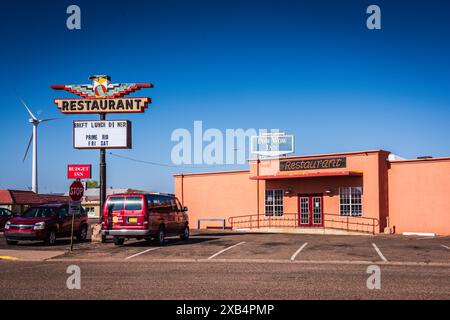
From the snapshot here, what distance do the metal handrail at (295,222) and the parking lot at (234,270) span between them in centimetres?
935

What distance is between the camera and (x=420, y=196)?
3112cm

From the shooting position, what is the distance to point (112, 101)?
2577cm

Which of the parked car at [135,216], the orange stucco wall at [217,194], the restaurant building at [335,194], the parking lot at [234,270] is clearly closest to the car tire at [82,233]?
the parking lot at [234,270]

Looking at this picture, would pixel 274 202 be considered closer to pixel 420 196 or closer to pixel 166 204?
pixel 420 196

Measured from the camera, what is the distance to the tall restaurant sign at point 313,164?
33.7 m

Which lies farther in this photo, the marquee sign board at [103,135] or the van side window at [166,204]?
the marquee sign board at [103,135]

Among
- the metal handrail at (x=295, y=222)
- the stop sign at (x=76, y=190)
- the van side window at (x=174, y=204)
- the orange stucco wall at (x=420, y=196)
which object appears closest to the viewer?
the stop sign at (x=76, y=190)

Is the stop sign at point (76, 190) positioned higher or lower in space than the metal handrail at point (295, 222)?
higher

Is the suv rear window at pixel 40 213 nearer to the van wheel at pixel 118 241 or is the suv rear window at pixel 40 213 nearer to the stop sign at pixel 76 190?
the van wheel at pixel 118 241

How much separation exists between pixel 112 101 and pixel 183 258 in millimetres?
10464

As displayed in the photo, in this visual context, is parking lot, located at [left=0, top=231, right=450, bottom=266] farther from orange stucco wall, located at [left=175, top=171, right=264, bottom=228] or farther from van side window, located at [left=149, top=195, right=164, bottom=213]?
orange stucco wall, located at [left=175, top=171, right=264, bottom=228]

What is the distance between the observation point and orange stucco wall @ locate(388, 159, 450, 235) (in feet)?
99.5

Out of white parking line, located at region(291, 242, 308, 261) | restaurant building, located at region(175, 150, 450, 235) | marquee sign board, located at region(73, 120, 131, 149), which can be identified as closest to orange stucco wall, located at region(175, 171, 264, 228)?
restaurant building, located at region(175, 150, 450, 235)
